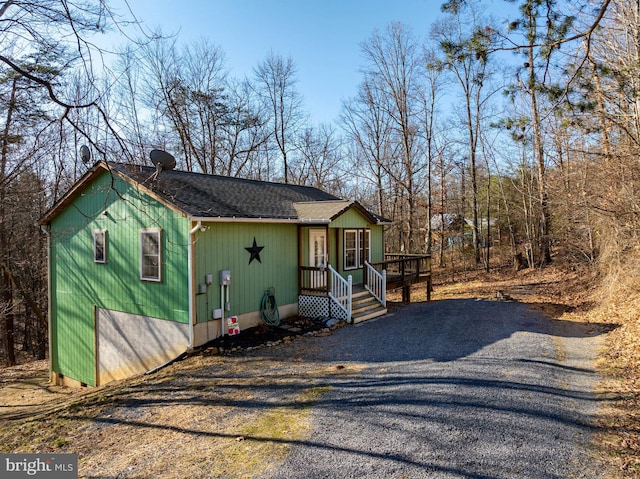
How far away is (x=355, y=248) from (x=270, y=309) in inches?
158

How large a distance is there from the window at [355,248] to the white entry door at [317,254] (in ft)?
2.95

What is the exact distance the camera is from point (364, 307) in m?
11.7

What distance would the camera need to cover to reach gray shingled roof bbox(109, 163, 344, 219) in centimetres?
895

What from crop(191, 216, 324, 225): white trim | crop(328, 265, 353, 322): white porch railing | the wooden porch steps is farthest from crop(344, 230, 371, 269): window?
crop(191, 216, 324, 225): white trim

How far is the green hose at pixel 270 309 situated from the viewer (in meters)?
10.3

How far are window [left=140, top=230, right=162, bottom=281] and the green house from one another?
1.0 inches

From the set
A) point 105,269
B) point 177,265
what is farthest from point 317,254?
point 105,269

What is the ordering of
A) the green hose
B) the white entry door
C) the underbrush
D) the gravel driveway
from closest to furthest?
1. the gravel driveway
2. the underbrush
3. the green hose
4. the white entry door

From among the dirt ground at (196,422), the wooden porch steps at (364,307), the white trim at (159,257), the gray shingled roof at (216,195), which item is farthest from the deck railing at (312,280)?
the white trim at (159,257)

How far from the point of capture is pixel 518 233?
24.5 metres

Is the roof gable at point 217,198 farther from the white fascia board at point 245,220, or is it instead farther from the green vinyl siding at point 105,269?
the green vinyl siding at point 105,269

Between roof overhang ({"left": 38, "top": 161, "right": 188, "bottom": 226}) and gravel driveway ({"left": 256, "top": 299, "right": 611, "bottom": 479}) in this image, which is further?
roof overhang ({"left": 38, "top": 161, "right": 188, "bottom": 226})

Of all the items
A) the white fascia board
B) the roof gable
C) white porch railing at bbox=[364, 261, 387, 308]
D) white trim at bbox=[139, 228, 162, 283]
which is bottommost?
white porch railing at bbox=[364, 261, 387, 308]

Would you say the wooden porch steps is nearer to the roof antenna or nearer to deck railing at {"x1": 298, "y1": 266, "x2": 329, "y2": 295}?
deck railing at {"x1": 298, "y1": 266, "x2": 329, "y2": 295}
